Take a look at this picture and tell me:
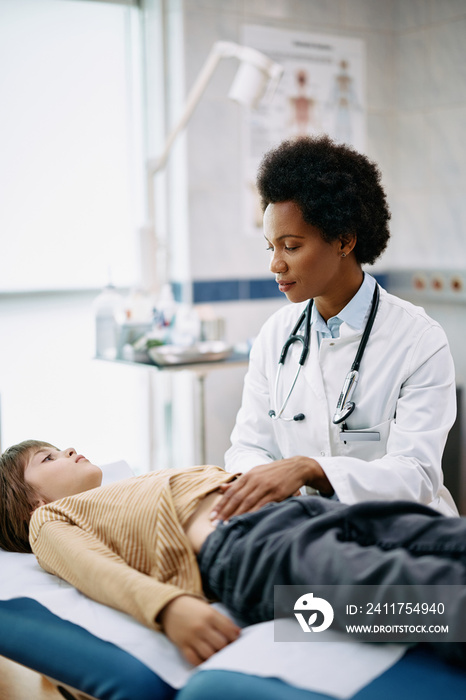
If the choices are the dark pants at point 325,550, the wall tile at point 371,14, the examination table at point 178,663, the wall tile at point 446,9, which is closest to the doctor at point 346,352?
the dark pants at point 325,550

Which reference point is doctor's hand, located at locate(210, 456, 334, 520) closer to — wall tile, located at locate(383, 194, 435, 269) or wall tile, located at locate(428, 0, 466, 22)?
wall tile, located at locate(383, 194, 435, 269)

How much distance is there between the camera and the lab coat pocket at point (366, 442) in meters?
1.81

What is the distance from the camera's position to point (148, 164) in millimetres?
3340

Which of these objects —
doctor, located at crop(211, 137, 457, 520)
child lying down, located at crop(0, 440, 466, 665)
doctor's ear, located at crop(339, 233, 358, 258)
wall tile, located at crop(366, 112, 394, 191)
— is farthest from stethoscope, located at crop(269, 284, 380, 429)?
wall tile, located at crop(366, 112, 394, 191)

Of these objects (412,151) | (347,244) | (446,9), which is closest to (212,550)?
(347,244)

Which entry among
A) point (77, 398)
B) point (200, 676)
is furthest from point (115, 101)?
point (200, 676)

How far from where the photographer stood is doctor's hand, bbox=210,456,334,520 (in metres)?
1.53

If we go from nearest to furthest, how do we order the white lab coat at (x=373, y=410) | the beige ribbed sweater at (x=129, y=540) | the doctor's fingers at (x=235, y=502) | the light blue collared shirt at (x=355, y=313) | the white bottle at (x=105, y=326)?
the beige ribbed sweater at (x=129, y=540) < the doctor's fingers at (x=235, y=502) < the white lab coat at (x=373, y=410) < the light blue collared shirt at (x=355, y=313) < the white bottle at (x=105, y=326)

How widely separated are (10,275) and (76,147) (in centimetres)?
65

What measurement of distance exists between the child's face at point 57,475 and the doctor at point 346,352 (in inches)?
14.0

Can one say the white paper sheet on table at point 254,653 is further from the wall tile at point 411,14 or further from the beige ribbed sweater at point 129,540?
the wall tile at point 411,14

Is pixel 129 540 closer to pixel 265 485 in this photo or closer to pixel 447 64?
pixel 265 485

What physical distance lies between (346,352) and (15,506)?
0.85 m

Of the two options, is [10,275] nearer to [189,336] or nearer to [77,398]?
[77,398]
